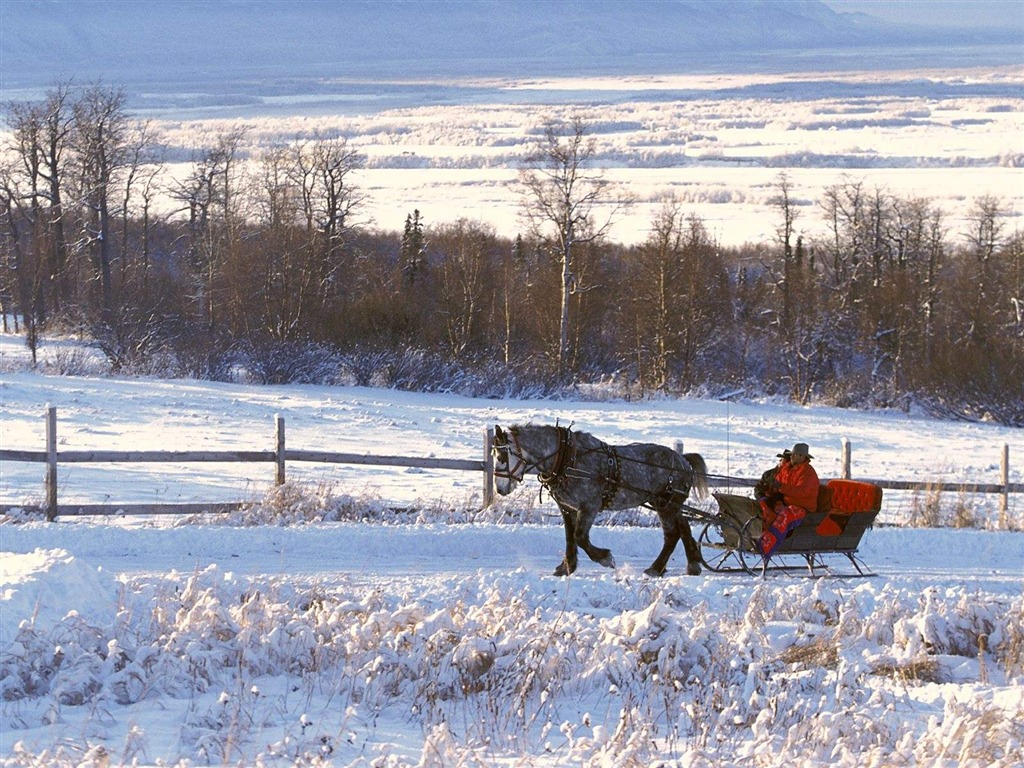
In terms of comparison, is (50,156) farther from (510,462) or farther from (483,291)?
(510,462)

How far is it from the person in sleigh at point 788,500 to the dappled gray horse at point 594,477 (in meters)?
0.77

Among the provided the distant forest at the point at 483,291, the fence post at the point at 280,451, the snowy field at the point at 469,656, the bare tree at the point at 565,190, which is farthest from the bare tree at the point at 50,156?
the snowy field at the point at 469,656

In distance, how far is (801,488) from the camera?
11492 millimetres

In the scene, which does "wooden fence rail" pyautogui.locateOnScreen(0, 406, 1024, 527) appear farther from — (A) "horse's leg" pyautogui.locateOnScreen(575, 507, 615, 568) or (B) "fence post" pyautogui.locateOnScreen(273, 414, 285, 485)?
(A) "horse's leg" pyautogui.locateOnScreen(575, 507, 615, 568)

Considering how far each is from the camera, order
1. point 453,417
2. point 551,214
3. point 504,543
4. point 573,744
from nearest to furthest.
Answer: point 573,744 → point 504,543 → point 453,417 → point 551,214

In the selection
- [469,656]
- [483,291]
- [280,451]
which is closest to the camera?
[469,656]

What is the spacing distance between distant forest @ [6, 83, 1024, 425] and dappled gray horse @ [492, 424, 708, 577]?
23632 millimetres

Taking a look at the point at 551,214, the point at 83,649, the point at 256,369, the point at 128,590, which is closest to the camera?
the point at 83,649

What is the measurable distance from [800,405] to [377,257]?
43.5 m

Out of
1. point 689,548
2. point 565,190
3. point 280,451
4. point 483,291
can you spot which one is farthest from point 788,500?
point 483,291

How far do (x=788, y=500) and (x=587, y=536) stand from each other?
193cm

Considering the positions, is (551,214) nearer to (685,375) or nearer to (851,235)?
(685,375)

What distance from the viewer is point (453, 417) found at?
28562 mm

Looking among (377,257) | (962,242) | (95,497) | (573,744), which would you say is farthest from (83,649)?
(962,242)
